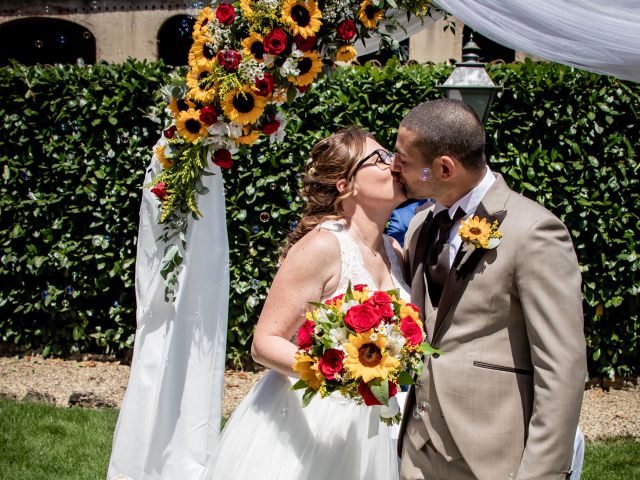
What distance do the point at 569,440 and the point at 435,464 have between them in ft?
1.61

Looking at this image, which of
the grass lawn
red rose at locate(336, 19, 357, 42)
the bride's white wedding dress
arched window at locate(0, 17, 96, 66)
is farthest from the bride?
arched window at locate(0, 17, 96, 66)

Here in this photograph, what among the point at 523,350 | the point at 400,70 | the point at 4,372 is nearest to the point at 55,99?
the point at 4,372

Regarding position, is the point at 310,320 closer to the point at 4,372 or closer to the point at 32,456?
the point at 32,456

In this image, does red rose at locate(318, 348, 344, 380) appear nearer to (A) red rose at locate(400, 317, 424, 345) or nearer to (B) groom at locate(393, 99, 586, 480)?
(A) red rose at locate(400, 317, 424, 345)

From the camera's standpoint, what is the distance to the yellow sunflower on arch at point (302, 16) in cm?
318

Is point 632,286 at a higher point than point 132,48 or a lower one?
lower

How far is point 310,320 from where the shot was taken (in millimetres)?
2533

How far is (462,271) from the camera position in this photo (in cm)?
252

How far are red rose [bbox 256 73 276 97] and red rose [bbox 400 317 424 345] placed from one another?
135cm

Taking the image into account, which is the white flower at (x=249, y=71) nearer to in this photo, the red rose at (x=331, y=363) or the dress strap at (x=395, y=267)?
the dress strap at (x=395, y=267)

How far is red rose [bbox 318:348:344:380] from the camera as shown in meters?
2.38

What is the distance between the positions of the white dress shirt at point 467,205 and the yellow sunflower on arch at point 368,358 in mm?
483

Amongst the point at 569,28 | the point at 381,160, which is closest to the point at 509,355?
the point at 381,160

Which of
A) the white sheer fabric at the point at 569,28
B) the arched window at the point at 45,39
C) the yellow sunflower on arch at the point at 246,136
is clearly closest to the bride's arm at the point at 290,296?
the yellow sunflower on arch at the point at 246,136
